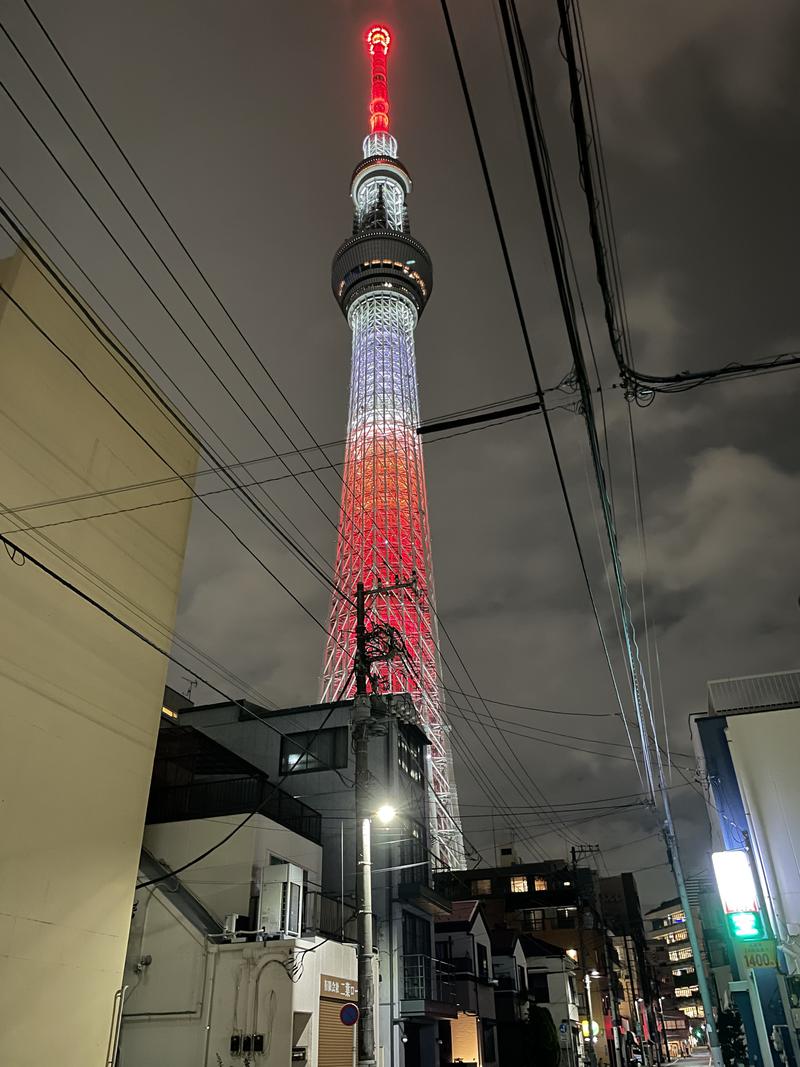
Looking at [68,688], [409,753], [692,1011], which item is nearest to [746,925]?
[409,753]

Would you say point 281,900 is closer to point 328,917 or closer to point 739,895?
point 328,917

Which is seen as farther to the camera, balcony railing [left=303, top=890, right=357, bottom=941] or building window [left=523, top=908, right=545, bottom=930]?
building window [left=523, top=908, right=545, bottom=930]

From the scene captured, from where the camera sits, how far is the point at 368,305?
65.9 m

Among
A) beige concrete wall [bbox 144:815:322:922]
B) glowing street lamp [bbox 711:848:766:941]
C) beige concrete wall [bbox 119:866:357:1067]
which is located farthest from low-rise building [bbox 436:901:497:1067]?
beige concrete wall [bbox 119:866:357:1067]

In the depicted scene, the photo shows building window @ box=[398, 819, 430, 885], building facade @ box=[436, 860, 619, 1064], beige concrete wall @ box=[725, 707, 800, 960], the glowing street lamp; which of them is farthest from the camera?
building facade @ box=[436, 860, 619, 1064]

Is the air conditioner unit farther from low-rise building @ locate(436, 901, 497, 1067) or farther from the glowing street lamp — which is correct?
low-rise building @ locate(436, 901, 497, 1067)

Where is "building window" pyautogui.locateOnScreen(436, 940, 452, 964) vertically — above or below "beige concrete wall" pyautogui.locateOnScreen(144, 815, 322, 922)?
below

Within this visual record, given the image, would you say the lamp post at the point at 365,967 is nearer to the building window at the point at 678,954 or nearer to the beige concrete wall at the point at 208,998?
the beige concrete wall at the point at 208,998

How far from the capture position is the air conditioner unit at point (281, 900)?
15.6 metres

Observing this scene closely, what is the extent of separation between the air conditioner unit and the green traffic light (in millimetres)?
11589

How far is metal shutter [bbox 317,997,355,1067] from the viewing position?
14.9 meters

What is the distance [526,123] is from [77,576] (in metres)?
10.6

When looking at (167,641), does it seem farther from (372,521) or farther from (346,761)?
(372,521)

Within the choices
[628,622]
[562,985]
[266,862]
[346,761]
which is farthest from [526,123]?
[562,985]
